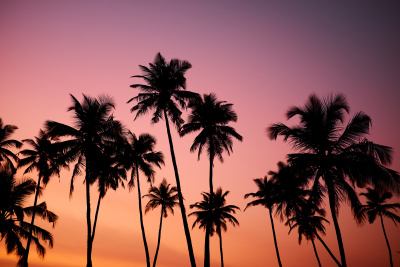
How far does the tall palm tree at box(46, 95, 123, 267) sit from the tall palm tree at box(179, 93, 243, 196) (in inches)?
285

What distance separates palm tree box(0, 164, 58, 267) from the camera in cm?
1675

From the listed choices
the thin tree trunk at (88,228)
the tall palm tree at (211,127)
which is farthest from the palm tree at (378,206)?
the thin tree trunk at (88,228)

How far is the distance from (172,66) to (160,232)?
70.6 feet

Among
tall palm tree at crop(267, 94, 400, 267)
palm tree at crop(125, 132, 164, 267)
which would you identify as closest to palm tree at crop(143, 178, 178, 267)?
palm tree at crop(125, 132, 164, 267)

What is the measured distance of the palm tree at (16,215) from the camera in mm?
16750

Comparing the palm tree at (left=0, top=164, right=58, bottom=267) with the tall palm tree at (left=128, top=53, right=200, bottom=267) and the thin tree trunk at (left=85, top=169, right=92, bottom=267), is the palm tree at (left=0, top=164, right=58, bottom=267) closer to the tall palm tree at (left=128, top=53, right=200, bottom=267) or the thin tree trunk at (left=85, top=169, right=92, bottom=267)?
the thin tree trunk at (left=85, top=169, right=92, bottom=267)

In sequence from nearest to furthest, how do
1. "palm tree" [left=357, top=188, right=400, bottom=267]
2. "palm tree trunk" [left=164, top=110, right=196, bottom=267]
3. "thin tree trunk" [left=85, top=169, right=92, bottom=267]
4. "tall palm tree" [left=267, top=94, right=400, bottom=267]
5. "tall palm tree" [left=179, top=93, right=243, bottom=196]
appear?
"tall palm tree" [left=267, top=94, right=400, bottom=267], "palm tree trunk" [left=164, top=110, right=196, bottom=267], "thin tree trunk" [left=85, top=169, right=92, bottom=267], "tall palm tree" [left=179, top=93, right=243, bottom=196], "palm tree" [left=357, top=188, right=400, bottom=267]

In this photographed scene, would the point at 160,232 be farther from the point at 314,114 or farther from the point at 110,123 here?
the point at 314,114

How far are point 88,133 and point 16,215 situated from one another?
25.7ft

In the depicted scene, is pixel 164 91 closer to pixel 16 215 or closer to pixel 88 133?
pixel 88 133

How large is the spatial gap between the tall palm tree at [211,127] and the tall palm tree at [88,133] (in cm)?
724

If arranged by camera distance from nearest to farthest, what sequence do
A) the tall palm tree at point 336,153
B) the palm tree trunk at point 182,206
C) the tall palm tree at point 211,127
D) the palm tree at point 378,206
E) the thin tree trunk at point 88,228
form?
the tall palm tree at point 336,153, the palm tree trunk at point 182,206, the thin tree trunk at point 88,228, the tall palm tree at point 211,127, the palm tree at point 378,206

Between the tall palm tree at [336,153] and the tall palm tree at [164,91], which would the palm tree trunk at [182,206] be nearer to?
the tall palm tree at [164,91]

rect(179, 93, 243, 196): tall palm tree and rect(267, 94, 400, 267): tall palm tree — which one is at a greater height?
rect(179, 93, 243, 196): tall palm tree
